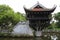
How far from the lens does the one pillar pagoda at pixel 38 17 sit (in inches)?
1170

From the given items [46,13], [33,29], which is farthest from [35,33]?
[46,13]

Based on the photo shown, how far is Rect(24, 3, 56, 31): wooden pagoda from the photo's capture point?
29719 millimetres

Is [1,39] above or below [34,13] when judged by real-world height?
below

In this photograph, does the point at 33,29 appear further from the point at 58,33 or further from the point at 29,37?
the point at 58,33

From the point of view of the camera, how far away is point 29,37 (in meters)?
29.8

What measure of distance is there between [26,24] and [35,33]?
173 centimetres

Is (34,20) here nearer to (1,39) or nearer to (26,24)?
(26,24)

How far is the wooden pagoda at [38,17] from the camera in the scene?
97.5 feet

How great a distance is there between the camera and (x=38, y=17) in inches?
1176

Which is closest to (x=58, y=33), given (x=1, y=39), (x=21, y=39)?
(x=21, y=39)

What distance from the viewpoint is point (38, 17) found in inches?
1176

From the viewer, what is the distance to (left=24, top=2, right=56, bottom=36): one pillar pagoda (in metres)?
29.7

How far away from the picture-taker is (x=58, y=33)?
3253cm

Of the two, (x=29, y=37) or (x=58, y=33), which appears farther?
(x=58, y=33)
